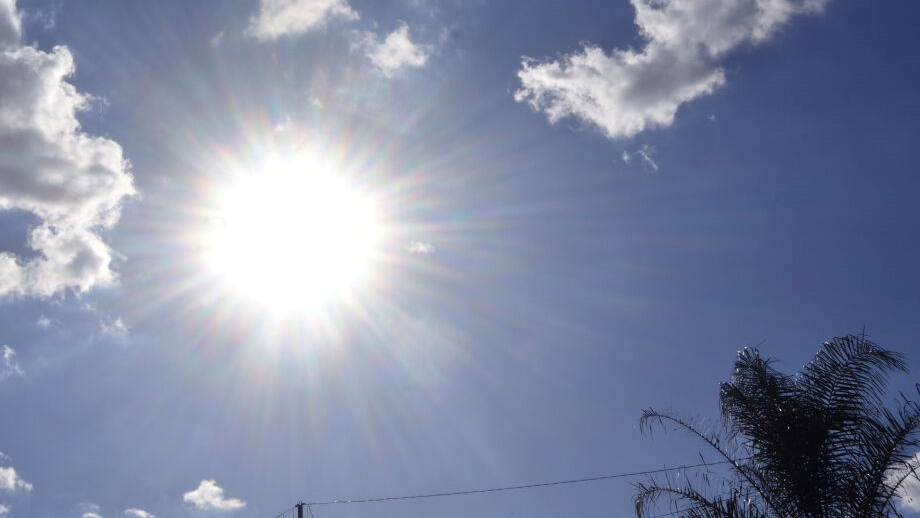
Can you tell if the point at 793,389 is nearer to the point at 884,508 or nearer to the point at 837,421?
the point at 837,421

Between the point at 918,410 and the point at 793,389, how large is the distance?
1997 millimetres

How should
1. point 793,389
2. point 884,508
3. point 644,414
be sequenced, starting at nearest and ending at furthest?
point 884,508, point 793,389, point 644,414

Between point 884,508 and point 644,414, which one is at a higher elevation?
point 644,414

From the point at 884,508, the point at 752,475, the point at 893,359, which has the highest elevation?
the point at 893,359

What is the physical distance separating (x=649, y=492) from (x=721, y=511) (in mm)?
1894

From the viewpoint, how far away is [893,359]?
14312mm

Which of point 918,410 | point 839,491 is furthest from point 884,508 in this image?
point 918,410

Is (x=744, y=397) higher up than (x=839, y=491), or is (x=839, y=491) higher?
(x=744, y=397)

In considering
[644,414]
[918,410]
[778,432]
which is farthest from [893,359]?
[644,414]

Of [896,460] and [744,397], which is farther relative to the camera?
[744,397]

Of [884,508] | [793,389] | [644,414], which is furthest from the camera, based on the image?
[644,414]

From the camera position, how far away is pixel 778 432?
14.4m

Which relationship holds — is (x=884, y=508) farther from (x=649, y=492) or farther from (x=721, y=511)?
(x=649, y=492)

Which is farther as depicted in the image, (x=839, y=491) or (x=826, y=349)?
(x=826, y=349)
